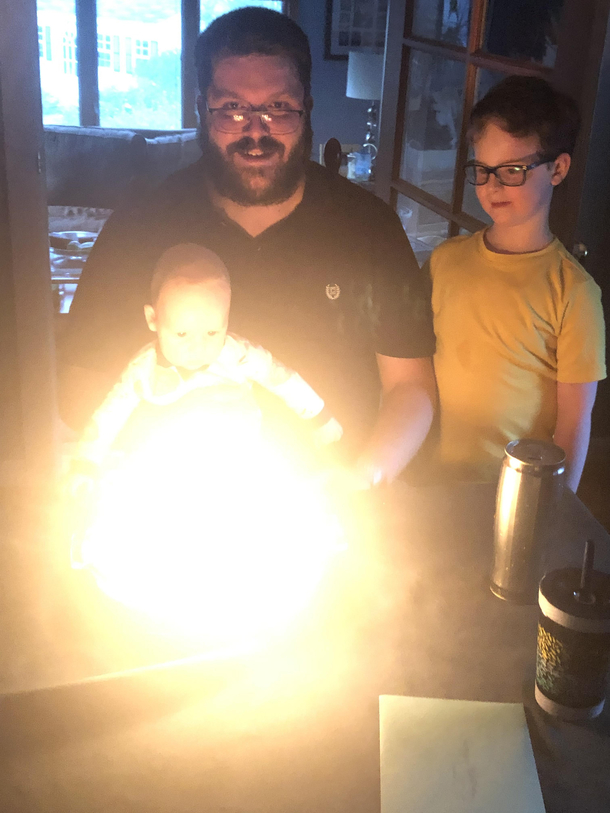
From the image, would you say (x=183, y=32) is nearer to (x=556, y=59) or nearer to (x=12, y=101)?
(x=12, y=101)

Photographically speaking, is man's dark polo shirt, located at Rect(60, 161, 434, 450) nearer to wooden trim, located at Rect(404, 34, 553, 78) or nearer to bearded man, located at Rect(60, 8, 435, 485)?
bearded man, located at Rect(60, 8, 435, 485)

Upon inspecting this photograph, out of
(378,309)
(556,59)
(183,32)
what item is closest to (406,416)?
(378,309)

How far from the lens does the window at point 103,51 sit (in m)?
5.35

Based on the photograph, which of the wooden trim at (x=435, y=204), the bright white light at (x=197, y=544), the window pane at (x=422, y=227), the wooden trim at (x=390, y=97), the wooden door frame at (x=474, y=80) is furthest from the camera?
the wooden trim at (x=390, y=97)

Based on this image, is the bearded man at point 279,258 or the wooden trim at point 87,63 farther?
the wooden trim at point 87,63

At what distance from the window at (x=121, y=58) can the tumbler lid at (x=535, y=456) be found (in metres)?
5.09

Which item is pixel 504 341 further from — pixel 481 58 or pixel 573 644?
pixel 481 58

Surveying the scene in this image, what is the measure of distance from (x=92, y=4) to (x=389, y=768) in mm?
5562

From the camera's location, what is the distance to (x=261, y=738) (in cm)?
77

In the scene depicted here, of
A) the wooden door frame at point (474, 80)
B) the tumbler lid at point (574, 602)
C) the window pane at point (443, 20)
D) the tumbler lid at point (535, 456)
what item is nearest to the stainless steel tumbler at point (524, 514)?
the tumbler lid at point (535, 456)

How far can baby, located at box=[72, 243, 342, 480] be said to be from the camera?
0.90 m

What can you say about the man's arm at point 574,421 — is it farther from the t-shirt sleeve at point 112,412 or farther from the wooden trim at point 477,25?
the wooden trim at point 477,25

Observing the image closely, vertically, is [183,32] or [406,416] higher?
[183,32]

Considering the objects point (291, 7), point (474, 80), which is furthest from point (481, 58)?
point (291, 7)
